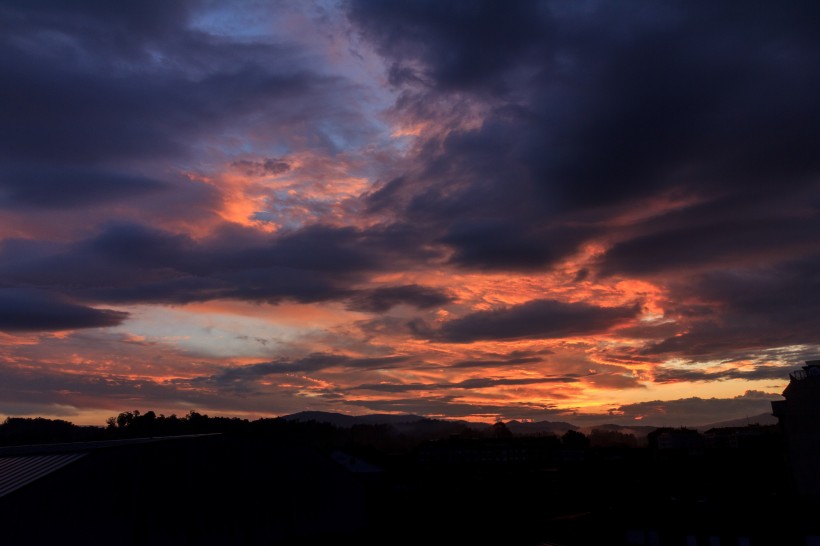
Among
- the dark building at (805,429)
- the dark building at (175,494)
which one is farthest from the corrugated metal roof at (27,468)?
the dark building at (805,429)

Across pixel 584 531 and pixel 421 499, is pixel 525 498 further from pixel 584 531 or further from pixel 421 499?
pixel 584 531

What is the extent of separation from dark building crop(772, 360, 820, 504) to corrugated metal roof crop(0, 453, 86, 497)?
7093 centimetres

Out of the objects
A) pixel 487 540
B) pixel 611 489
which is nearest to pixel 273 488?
pixel 487 540

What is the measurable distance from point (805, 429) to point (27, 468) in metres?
74.5

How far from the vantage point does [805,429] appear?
224ft

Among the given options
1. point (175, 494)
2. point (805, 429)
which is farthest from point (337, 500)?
point (805, 429)

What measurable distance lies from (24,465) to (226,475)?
12771mm

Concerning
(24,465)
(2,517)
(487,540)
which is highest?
(24,465)

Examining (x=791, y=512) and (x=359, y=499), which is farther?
(x=359, y=499)

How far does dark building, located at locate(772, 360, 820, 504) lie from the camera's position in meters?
67.0

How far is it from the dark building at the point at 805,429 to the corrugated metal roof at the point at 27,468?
70.9 metres

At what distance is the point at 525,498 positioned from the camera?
71500 mm

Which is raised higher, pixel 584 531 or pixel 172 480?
pixel 172 480

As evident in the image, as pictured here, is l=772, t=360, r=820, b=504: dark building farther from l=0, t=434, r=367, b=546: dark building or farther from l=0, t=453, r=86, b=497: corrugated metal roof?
l=0, t=453, r=86, b=497: corrugated metal roof
